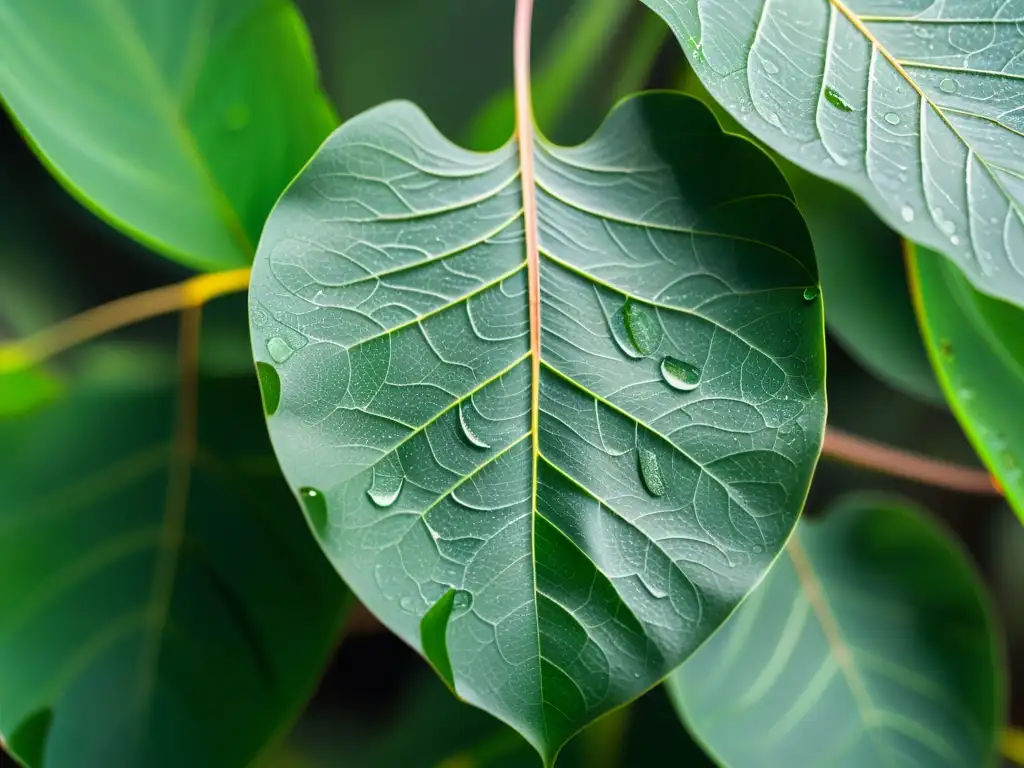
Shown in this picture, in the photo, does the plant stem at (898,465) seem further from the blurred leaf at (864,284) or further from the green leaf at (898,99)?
the green leaf at (898,99)

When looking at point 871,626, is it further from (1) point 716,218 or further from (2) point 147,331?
(2) point 147,331

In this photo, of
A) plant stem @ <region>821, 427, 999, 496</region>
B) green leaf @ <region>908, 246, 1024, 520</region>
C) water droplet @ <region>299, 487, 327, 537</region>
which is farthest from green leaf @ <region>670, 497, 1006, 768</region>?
water droplet @ <region>299, 487, 327, 537</region>

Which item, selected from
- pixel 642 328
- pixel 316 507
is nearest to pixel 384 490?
Result: pixel 316 507

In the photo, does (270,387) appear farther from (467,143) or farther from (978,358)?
(467,143)

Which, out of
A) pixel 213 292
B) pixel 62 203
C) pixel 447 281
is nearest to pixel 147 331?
pixel 62 203

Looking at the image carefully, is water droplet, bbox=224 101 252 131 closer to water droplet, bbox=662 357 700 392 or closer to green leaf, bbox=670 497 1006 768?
water droplet, bbox=662 357 700 392

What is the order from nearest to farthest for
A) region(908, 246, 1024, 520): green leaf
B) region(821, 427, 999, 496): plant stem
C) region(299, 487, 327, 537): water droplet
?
region(299, 487, 327, 537): water droplet
region(908, 246, 1024, 520): green leaf
region(821, 427, 999, 496): plant stem
